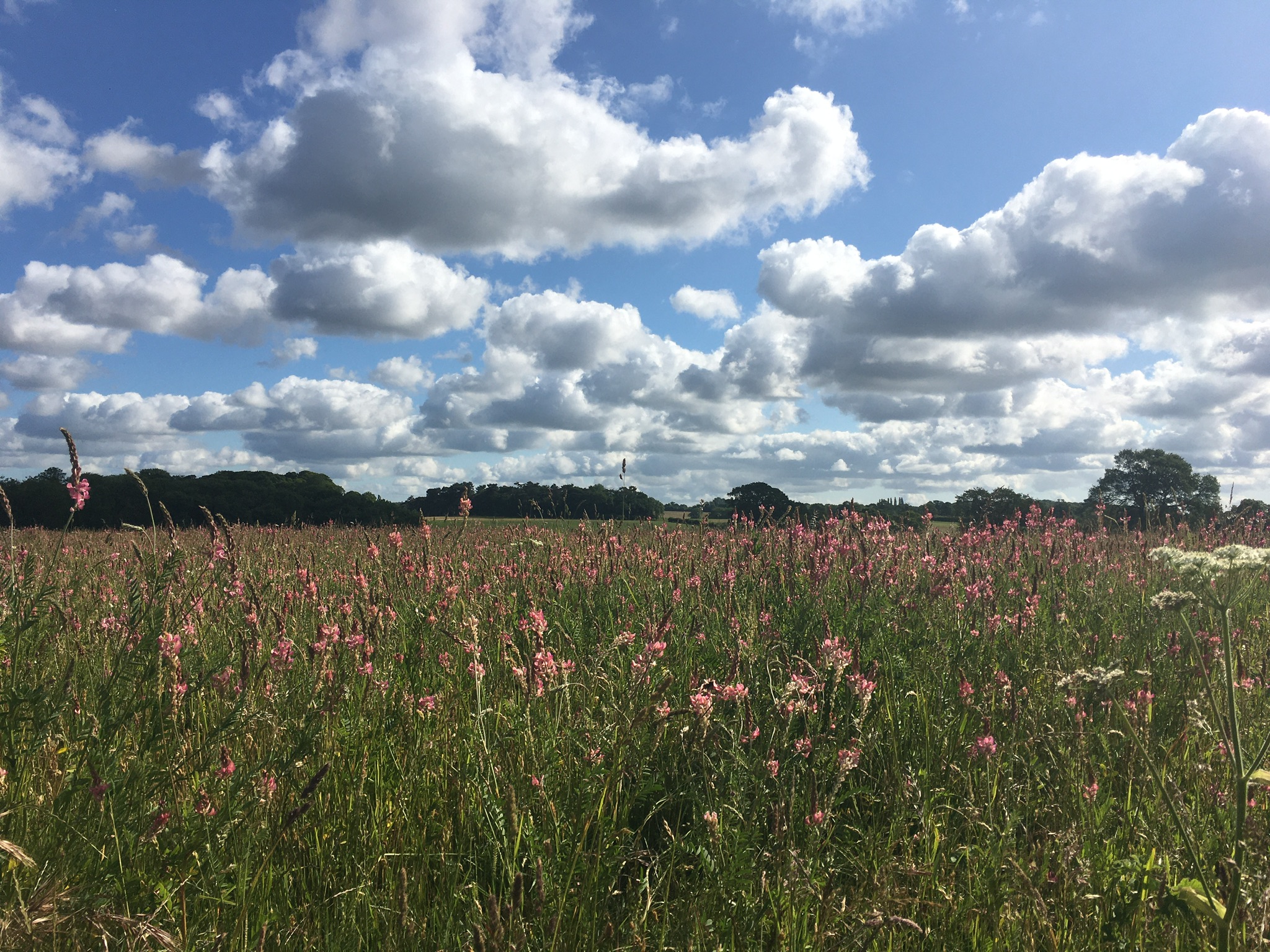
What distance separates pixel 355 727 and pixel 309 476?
40047 millimetres

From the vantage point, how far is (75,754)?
2.48m

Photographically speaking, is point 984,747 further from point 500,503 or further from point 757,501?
point 500,503

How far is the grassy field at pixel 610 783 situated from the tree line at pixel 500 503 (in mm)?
Result: 818

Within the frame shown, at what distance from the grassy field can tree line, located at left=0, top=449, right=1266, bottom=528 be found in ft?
2.68

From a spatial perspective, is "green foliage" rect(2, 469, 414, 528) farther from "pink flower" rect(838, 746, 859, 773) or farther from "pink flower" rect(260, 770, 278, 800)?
"pink flower" rect(838, 746, 859, 773)

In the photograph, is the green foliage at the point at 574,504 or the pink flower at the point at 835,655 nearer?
the pink flower at the point at 835,655

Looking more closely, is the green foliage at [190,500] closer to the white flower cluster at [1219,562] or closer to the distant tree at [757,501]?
the distant tree at [757,501]

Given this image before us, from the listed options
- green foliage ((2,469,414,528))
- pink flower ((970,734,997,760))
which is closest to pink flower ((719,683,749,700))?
pink flower ((970,734,997,760))

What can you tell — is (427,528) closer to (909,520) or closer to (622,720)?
(622,720)

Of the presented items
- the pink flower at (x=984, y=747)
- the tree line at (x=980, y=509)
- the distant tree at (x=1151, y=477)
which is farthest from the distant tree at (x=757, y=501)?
the distant tree at (x=1151, y=477)

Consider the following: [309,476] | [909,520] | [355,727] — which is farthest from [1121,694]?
[309,476]

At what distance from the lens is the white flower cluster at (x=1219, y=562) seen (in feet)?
6.67

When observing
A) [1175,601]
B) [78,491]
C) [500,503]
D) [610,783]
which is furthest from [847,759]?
[500,503]

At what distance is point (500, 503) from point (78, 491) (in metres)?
24.3
